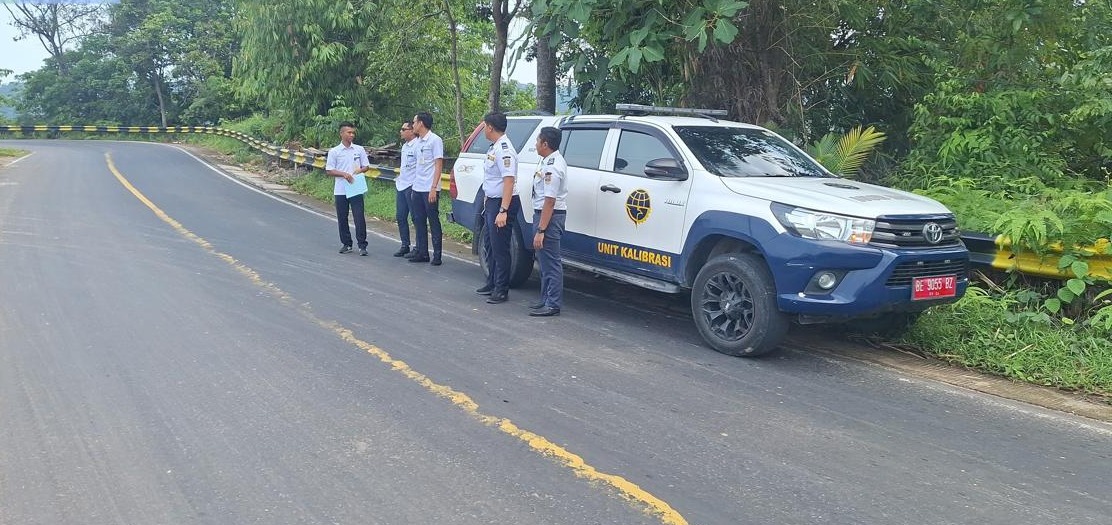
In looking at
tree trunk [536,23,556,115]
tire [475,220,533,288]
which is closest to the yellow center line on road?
tire [475,220,533,288]

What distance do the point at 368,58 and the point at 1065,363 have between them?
1927cm

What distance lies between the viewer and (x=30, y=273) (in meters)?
9.34

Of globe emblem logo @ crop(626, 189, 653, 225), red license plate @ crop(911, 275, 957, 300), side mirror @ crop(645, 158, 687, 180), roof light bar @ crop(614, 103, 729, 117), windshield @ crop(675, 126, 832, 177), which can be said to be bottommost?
red license plate @ crop(911, 275, 957, 300)

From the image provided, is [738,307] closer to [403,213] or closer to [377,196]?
[403,213]

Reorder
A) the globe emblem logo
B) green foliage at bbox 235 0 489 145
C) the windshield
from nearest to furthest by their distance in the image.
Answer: the windshield
the globe emblem logo
green foliage at bbox 235 0 489 145

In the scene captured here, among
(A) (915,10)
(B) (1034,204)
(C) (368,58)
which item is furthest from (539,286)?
(C) (368,58)

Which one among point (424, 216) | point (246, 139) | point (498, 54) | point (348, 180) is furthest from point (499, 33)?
point (246, 139)

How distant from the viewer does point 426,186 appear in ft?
34.2

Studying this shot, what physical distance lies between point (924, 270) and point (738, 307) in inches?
52.0

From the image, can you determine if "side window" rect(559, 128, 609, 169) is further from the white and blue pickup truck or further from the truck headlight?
the truck headlight

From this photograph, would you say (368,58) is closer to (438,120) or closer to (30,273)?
(438,120)

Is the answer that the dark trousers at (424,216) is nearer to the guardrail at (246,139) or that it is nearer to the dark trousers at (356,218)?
the dark trousers at (356,218)

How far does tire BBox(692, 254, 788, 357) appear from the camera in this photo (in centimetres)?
638

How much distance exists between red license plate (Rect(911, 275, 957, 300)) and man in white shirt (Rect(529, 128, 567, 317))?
2992 mm
